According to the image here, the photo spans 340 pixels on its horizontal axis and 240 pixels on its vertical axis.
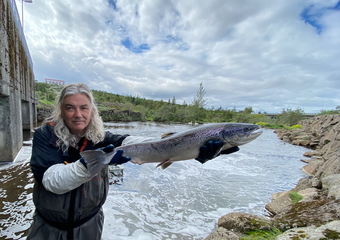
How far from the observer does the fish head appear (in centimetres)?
284

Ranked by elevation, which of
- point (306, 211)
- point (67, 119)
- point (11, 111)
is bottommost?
point (306, 211)

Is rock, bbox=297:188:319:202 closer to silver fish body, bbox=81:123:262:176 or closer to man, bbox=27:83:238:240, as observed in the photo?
silver fish body, bbox=81:123:262:176

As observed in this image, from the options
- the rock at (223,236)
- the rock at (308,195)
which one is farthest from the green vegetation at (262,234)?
the rock at (308,195)

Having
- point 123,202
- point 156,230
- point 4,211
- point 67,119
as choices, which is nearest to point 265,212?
point 156,230

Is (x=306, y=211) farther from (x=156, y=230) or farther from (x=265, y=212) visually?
(x=156, y=230)

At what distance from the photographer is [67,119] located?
232cm

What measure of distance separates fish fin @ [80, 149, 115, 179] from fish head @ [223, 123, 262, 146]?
194 cm

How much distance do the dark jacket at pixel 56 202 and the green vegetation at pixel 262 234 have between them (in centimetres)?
334

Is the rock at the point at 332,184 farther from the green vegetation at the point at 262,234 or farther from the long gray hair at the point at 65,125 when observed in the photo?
the long gray hair at the point at 65,125

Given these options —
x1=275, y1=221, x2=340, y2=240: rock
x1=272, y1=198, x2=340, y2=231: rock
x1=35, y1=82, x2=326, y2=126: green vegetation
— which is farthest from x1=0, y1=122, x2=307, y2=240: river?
x1=35, y1=82, x2=326, y2=126: green vegetation

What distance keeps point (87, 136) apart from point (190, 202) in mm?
5439

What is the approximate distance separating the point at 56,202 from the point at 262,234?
13.7 feet

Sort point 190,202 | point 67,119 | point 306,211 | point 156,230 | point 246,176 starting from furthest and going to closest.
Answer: point 246,176 → point 190,202 → point 156,230 → point 306,211 → point 67,119

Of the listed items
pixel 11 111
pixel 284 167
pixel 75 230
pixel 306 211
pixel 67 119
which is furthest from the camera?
pixel 284 167
